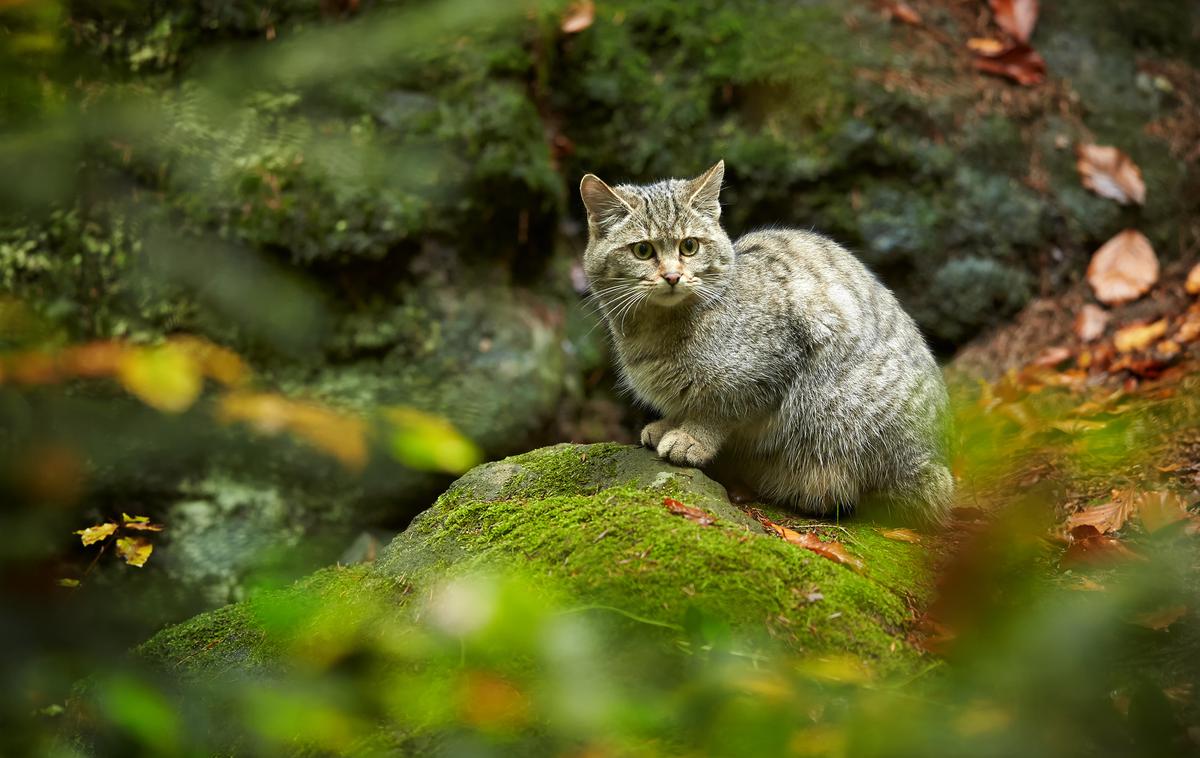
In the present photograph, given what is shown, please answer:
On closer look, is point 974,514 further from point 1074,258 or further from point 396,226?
point 396,226

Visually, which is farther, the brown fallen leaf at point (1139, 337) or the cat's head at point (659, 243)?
the brown fallen leaf at point (1139, 337)

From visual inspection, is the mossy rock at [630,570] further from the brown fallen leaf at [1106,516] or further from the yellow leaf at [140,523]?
the brown fallen leaf at [1106,516]

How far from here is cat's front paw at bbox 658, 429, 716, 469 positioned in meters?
3.72

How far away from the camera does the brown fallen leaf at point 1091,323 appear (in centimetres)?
579

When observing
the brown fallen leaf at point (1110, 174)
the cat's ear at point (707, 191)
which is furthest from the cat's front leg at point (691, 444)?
the brown fallen leaf at point (1110, 174)

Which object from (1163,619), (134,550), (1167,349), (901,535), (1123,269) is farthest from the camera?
(1123,269)

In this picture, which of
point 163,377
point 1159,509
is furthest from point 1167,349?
point 163,377

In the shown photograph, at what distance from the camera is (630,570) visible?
2.55 meters

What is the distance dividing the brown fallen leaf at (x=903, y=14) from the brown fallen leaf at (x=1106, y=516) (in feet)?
14.3

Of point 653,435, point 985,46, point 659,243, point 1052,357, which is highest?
point 985,46

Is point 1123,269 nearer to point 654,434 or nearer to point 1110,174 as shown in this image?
point 1110,174

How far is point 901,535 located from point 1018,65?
14.8 feet

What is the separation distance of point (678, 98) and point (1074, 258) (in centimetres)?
293

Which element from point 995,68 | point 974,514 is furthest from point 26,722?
point 995,68
